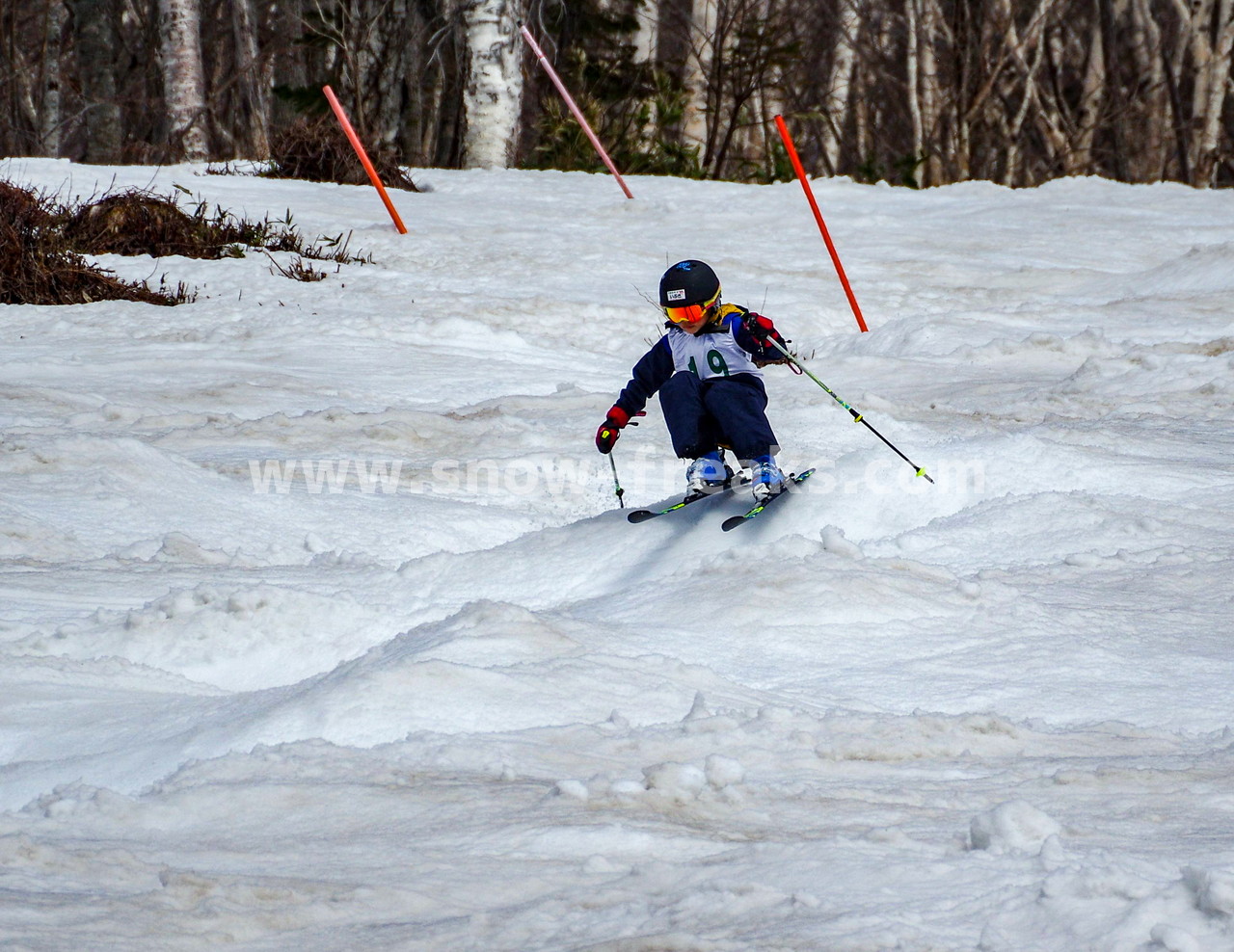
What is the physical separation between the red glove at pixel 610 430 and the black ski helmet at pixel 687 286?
0.39 m

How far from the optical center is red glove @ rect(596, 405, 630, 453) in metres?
4.34

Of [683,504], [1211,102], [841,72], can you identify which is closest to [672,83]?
[841,72]

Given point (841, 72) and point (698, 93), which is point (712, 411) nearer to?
point (698, 93)

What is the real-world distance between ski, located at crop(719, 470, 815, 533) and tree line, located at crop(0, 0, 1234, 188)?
31.1 ft

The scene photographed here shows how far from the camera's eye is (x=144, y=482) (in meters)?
4.50

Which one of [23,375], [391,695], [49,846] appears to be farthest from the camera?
[23,375]

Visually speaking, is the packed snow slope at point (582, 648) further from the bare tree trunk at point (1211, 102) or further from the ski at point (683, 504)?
the bare tree trunk at point (1211, 102)

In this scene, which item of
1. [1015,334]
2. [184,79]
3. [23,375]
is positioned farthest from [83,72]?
[1015,334]

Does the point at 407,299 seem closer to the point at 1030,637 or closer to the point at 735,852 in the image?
the point at 1030,637

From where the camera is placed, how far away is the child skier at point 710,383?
4219 mm

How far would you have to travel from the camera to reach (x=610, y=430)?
436 centimetres

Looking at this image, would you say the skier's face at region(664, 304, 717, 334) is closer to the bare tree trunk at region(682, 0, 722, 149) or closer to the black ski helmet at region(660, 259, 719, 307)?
the black ski helmet at region(660, 259, 719, 307)

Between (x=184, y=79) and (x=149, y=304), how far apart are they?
6311 millimetres

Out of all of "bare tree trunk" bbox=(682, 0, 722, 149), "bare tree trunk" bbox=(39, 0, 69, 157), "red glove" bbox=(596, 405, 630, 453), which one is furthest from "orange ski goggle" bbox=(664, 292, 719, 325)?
"bare tree trunk" bbox=(39, 0, 69, 157)
